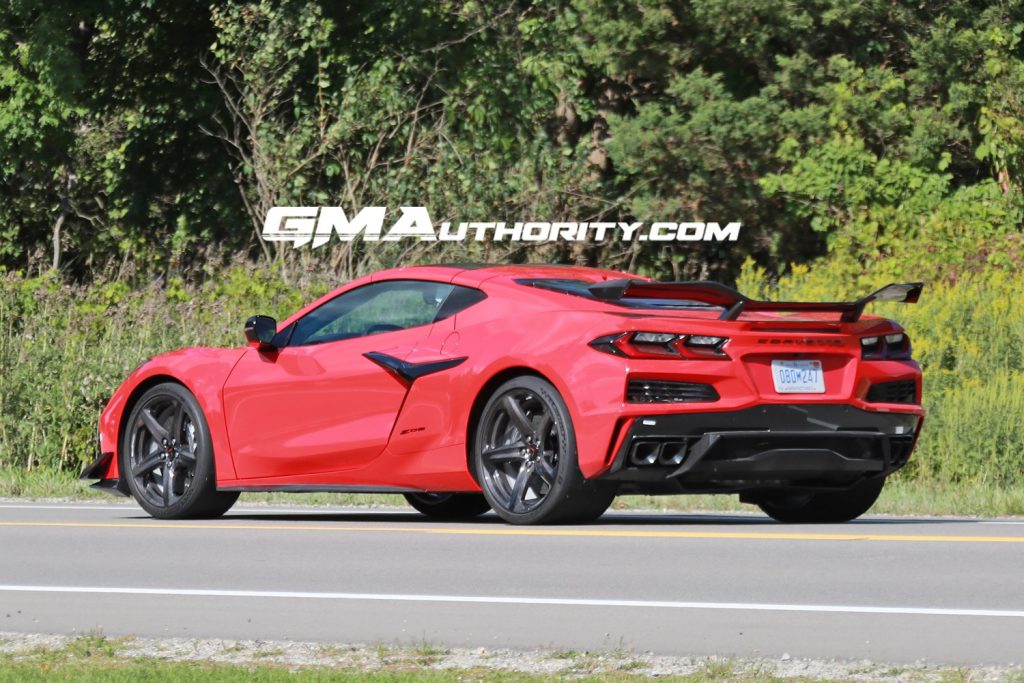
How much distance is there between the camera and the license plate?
10.4 meters

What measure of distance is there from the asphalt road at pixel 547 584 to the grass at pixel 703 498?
1227mm

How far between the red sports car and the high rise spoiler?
0.02 meters

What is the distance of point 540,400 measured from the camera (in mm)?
10484

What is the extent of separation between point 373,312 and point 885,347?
290 centimetres

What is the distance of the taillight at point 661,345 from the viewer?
10227 millimetres

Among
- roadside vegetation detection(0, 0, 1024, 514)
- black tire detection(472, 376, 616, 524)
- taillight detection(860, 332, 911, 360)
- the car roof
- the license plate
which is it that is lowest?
black tire detection(472, 376, 616, 524)

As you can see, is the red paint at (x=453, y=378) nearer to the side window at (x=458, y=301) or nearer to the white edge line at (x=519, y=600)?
the side window at (x=458, y=301)

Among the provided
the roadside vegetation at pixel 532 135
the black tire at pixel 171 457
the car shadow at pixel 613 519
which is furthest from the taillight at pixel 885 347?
the roadside vegetation at pixel 532 135

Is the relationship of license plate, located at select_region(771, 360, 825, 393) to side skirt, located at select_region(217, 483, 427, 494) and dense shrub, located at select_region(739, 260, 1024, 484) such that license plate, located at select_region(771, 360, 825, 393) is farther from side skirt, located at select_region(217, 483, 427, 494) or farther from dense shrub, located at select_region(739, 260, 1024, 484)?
dense shrub, located at select_region(739, 260, 1024, 484)

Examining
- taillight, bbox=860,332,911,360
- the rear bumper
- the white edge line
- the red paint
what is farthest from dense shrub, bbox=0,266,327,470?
the white edge line

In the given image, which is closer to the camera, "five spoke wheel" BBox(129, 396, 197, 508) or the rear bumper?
the rear bumper

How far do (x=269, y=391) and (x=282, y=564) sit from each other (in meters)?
2.28

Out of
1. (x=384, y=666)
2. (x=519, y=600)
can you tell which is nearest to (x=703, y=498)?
(x=519, y=600)

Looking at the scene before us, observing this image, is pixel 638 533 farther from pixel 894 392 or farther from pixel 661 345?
pixel 894 392
